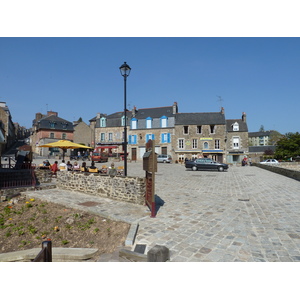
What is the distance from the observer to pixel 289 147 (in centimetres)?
3603

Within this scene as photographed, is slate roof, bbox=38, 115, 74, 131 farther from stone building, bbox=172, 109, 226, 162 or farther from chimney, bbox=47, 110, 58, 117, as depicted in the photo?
stone building, bbox=172, 109, 226, 162

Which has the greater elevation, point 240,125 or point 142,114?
point 142,114

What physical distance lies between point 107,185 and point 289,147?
37621 millimetres

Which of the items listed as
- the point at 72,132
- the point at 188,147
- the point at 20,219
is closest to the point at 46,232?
the point at 20,219

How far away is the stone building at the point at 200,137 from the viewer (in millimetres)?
35781

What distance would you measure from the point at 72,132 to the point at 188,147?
88.6 feet

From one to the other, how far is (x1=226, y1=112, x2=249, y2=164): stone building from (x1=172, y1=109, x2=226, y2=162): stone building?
239 centimetres

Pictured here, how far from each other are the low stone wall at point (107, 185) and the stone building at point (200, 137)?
2829cm

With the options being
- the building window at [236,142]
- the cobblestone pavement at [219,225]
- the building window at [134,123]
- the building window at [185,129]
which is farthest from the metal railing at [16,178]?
the building window at [236,142]

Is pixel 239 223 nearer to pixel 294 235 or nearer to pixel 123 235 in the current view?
pixel 294 235

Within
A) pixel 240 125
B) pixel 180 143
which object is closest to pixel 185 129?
pixel 180 143

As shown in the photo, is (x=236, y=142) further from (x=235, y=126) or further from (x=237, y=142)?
(x=235, y=126)

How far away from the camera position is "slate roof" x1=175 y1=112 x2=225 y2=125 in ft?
119

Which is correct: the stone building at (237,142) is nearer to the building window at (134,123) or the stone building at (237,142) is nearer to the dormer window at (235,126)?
the dormer window at (235,126)
